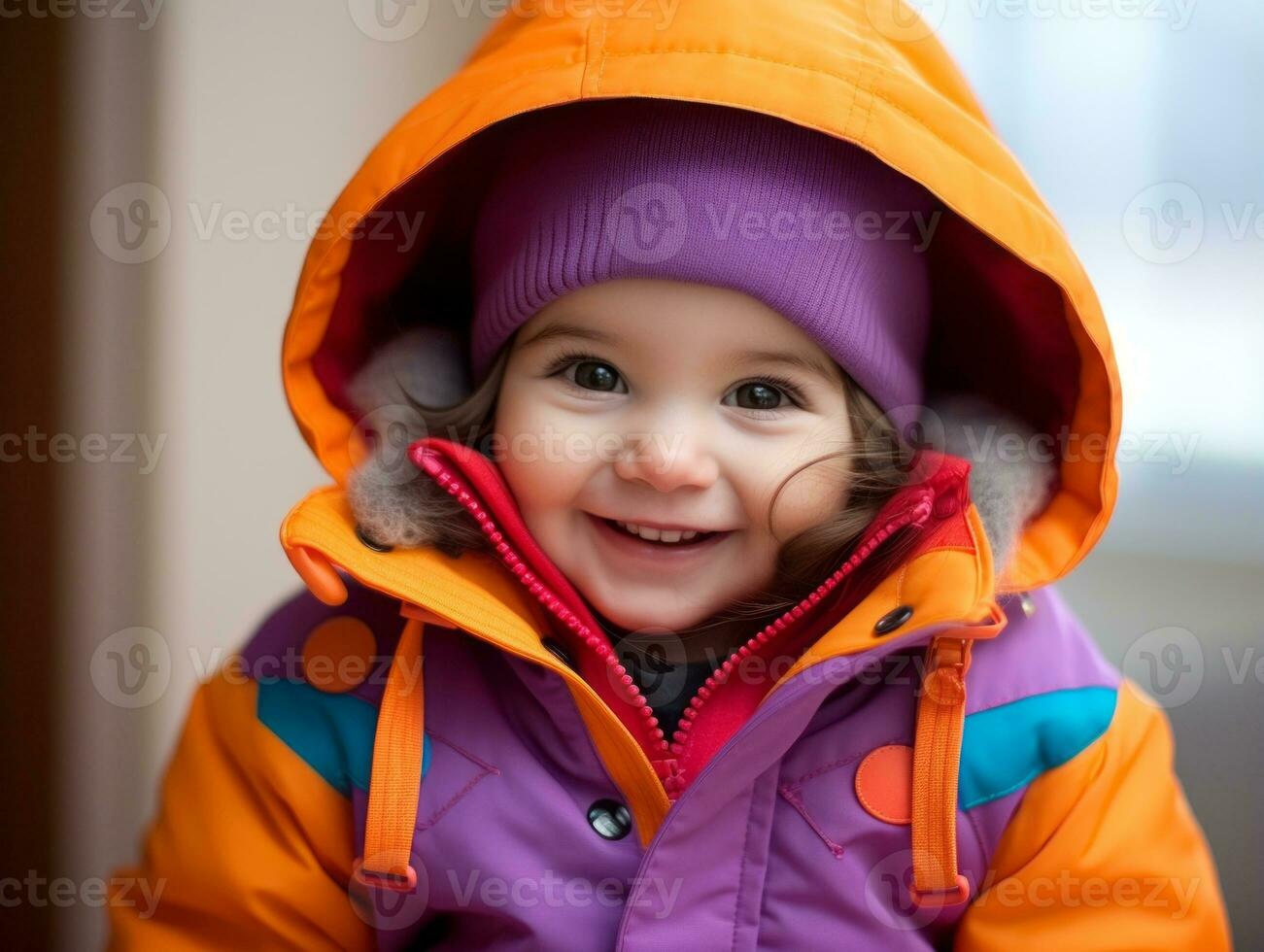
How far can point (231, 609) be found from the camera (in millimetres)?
1600

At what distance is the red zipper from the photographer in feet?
2.75

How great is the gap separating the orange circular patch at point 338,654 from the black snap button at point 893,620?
0.37m

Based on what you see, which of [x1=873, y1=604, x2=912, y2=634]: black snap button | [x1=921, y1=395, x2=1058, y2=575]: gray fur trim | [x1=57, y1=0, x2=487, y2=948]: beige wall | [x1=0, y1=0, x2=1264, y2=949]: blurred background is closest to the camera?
[x1=873, y1=604, x2=912, y2=634]: black snap button

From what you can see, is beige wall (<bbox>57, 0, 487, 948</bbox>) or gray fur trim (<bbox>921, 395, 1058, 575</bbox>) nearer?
gray fur trim (<bbox>921, 395, 1058, 575</bbox>)

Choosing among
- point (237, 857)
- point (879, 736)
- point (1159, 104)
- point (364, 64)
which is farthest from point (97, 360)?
point (1159, 104)

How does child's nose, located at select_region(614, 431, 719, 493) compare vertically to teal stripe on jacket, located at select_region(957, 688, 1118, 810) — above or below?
above

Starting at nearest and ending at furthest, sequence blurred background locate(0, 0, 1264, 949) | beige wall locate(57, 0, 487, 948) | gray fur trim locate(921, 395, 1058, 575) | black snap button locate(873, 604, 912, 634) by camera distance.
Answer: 1. black snap button locate(873, 604, 912, 634)
2. gray fur trim locate(921, 395, 1058, 575)
3. blurred background locate(0, 0, 1264, 949)
4. beige wall locate(57, 0, 487, 948)

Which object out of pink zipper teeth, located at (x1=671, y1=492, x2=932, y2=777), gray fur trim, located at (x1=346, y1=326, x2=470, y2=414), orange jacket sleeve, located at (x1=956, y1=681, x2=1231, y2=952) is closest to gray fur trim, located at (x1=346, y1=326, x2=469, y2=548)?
gray fur trim, located at (x1=346, y1=326, x2=470, y2=414)

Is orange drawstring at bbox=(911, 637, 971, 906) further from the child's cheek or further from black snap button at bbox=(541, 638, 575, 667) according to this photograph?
black snap button at bbox=(541, 638, 575, 667)

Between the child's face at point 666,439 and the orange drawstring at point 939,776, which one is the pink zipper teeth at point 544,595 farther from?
the orange drawstring at point 939,776

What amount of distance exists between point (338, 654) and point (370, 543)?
0.12m

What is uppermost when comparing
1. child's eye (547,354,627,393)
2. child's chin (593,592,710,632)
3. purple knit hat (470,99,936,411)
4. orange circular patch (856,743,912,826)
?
purple knit hat (470,99,936,411)

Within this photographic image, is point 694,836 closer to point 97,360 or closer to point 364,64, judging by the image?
point 97,360

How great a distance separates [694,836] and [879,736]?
5.7 inches
